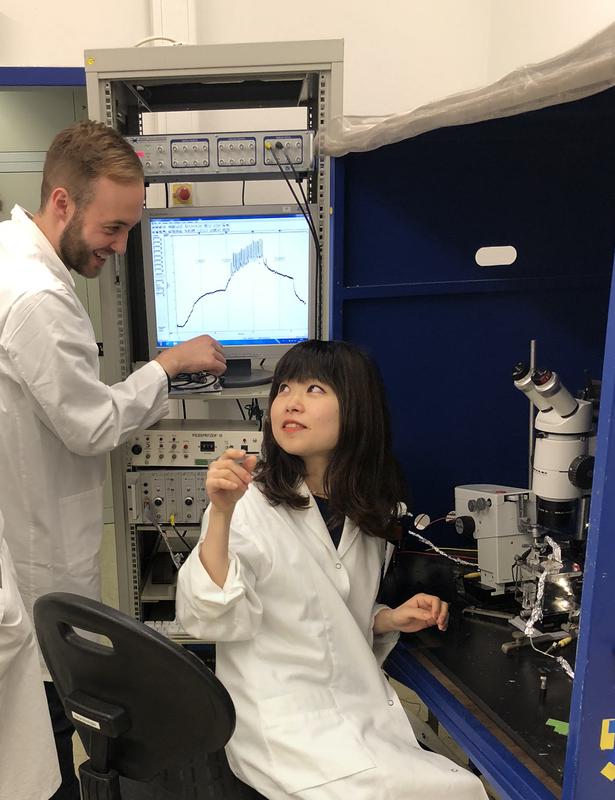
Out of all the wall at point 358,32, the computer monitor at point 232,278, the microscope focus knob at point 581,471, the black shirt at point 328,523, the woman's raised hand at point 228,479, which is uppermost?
the wall at point 358,32

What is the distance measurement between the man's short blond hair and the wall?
1661mm

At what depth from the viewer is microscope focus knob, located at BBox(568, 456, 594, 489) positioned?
120cm

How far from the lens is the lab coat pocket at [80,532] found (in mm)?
1554

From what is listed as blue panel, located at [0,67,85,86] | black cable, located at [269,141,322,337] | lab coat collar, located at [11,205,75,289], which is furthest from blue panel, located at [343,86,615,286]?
blue panel, located at [0,67,85,86]

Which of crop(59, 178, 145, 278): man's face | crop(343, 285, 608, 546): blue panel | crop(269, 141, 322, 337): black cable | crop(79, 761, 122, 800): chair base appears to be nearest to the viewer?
crop(79, 761, 122, 800): chair base

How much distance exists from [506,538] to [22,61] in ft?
9.48

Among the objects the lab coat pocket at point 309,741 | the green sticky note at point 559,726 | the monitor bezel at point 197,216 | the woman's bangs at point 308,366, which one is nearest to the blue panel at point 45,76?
the monitor bezel at point 197,216

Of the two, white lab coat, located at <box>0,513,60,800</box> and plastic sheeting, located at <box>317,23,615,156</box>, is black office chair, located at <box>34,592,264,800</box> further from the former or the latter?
plastic sheeting, located at <box>317,23,615,156</box>

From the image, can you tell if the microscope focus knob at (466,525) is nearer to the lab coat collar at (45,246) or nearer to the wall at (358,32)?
the lab coat collar at (45,246)

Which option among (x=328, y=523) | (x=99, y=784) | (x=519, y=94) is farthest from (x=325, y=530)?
(x=519, y=94)

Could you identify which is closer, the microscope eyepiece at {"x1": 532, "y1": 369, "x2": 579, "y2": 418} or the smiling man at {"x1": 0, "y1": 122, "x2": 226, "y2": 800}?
the microscope eyepiece at {"x1": 532, "y1": 369, "x2": 579, "y2": 418}

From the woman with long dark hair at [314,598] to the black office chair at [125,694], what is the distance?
21 centimetres

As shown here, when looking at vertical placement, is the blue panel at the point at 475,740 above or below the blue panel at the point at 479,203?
below

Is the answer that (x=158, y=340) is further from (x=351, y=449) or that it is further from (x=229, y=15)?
(x=229, y=15)
